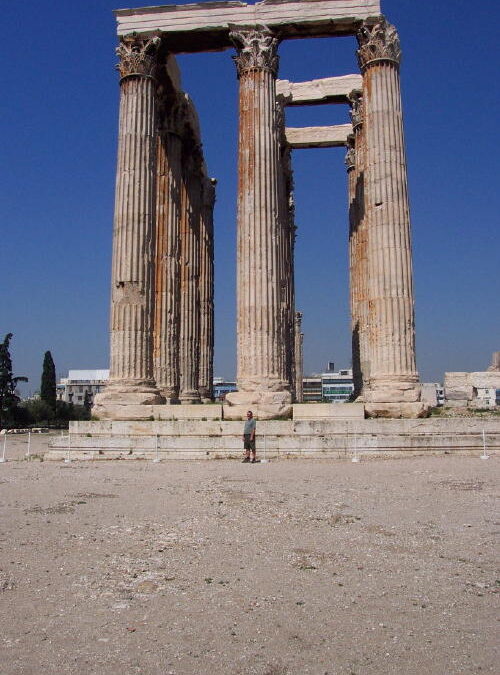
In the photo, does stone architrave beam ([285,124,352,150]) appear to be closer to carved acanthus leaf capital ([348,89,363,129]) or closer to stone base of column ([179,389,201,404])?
carved acanthus leaf capital ([348,89,363,129])

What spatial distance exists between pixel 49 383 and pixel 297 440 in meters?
54.1

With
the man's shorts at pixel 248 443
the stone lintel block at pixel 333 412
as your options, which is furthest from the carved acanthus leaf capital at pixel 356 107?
the man's shorts at pixel 248 443

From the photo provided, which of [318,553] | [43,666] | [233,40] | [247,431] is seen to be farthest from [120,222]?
[43,666]

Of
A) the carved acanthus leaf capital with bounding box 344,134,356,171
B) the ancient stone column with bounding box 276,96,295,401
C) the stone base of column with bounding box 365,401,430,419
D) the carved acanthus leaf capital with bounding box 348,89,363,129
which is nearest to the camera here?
the stone base of column with bounding box 365,401,430,419

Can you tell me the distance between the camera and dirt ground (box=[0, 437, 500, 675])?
4.50 m

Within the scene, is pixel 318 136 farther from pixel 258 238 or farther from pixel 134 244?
pixel 134 244

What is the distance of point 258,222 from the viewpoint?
70.9ft

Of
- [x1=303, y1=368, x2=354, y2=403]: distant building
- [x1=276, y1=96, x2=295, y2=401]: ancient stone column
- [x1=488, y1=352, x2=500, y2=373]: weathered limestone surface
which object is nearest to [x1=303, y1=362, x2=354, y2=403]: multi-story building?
[x1=303, y1=368, x2=354, y2=403]: distant building

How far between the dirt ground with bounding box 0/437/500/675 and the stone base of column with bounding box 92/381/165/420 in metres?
9.49

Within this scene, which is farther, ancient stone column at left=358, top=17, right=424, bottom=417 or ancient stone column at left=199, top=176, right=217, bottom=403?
ancient stone column at left=199, top=176, right=217, bottom=403

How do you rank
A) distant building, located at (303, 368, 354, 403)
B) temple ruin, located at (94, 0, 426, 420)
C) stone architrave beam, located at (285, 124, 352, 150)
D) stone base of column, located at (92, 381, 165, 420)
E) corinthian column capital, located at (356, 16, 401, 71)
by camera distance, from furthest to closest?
1. distant building, located at (303, 368, 354, 403)
2. stone architrave beam, located at (285, 124, 352, 150)
3. corinthian column capital, located at (356, 16, 401, 71)
4. stone base of column, located at (92, 381, 165, 420)
5. temple ruin, located at (94, 0, 426, 420)

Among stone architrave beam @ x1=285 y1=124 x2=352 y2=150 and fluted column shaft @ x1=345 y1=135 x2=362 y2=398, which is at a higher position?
stone architrave beam @ x1=285 y1=124 x2=352 y2=150

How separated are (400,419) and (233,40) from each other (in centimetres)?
1514

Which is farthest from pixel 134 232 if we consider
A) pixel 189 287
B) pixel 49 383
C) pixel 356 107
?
pixel 49 383
